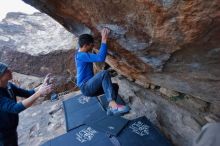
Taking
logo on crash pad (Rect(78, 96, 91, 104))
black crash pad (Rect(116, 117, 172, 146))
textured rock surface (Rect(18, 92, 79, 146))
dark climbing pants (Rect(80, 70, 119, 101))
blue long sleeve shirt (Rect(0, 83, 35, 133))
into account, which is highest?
dark climbing pants (Rect(80, 70, 119, 101))

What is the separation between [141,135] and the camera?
186 inches

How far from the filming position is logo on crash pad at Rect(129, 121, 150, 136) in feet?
15.7

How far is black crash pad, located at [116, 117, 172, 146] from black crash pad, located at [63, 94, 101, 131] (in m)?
0.85

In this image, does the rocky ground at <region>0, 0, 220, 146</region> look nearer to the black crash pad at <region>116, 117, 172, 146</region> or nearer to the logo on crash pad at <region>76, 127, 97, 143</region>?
the black crash pad at <region>116, 117, 172, 146</region>

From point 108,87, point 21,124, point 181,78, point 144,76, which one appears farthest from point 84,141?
point 21,124

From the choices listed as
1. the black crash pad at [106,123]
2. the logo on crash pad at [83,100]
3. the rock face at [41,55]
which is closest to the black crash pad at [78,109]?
the logo on crash pad at [83,100]

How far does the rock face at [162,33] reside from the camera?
9.33 feet

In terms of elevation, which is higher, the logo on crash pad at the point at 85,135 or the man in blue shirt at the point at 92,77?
the man in blue shirt at the point at 92,77

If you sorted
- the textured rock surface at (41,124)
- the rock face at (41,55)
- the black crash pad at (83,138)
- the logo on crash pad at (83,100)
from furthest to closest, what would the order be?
the rock face at (41,55), the logo on crash pad at (83,100), the textured rock surface at (41,124), the black crash pad at (83,138)

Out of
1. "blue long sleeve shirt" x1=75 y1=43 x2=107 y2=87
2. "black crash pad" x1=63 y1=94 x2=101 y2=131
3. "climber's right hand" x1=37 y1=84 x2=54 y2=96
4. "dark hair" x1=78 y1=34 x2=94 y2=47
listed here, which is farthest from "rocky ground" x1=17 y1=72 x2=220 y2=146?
"climber's right hand" x1=37 y1=84 x2=54 y2=96

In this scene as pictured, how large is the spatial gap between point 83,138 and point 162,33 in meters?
2.26

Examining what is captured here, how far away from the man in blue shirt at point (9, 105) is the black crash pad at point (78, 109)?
4.03 feet

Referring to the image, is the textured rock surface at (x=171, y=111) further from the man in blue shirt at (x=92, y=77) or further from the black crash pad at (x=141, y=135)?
the man in blue shirt at (x=92, y=77)

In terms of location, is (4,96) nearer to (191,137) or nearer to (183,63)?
(183,63)
